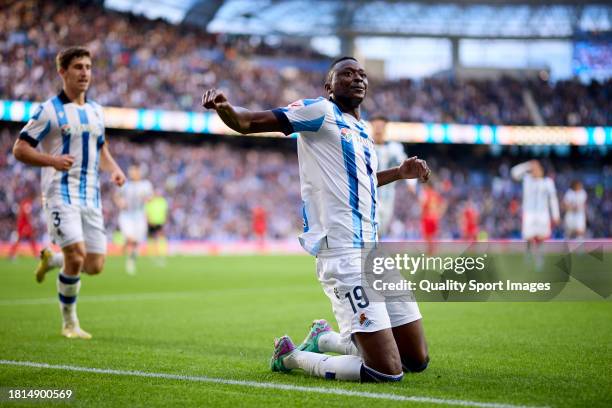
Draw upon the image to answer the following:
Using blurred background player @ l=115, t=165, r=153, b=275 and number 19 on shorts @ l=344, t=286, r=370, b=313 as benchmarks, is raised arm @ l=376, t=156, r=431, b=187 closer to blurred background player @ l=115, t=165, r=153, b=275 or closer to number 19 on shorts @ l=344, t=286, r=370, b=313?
number 19 on shorts @ l=344, t=286, r=370, b=313

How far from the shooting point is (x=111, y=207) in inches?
1216

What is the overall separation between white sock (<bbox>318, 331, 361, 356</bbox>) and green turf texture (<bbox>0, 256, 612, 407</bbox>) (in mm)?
267

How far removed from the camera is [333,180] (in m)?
4.96

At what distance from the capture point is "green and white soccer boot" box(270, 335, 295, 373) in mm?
5199

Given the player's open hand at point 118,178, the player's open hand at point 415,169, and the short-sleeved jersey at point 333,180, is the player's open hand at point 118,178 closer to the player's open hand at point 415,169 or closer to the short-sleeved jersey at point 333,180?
the short-sleeved jersey at point 333,180

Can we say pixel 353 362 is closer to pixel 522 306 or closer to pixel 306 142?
pixel 306 142

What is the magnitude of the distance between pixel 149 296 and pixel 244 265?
9.14 m

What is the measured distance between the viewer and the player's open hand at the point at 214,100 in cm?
430

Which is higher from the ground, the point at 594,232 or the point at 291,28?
the point at 291,28

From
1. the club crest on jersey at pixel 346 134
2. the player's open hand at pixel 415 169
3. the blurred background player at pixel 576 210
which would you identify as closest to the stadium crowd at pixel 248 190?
the blurred background player at pixel 576 210

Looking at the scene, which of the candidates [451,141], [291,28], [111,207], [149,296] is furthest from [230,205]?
[149,296]

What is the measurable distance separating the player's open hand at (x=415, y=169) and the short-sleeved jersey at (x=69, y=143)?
3.36 metres

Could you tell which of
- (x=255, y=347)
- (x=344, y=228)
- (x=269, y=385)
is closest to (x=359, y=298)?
(x=344, y=228)

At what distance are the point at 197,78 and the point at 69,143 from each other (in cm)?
3122
